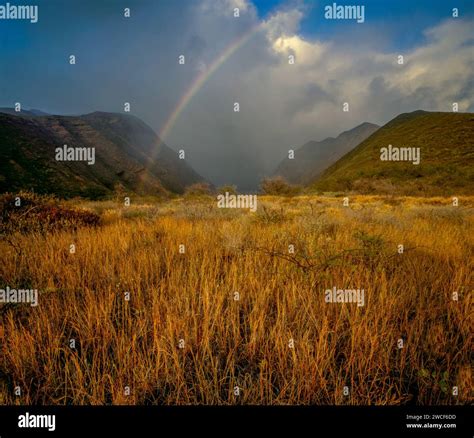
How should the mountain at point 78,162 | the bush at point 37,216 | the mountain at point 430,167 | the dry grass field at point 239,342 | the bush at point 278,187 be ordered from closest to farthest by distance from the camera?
1. the dry grass field at point 239,342
2. the bush at point 37,216
3. the mountain at point 430,167
4. the bush at point 278,187
5. the mountain at point 78,162

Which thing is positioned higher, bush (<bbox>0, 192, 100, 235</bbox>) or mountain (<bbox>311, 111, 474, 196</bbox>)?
mountain (<bbox>311, 111, 474, 196</bbox>)

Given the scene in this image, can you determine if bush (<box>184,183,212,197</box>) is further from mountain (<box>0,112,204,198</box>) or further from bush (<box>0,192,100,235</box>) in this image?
bush (<box>0,192,100,235</box>)

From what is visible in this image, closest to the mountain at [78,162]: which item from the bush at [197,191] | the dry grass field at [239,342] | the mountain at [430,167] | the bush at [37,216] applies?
the bush at [37,216]

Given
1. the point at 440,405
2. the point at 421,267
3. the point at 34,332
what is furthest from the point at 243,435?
the point at 421,267

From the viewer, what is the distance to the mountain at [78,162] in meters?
44.4

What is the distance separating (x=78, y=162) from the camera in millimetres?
66938

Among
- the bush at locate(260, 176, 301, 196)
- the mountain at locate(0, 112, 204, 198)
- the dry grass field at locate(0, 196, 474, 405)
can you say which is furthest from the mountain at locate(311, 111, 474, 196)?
the mountain at locate(0, 112, 204, 198)

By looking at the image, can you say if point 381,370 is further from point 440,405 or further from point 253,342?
point 253,342

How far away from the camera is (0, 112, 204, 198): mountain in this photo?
4438cm

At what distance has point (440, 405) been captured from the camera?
146 centimetres

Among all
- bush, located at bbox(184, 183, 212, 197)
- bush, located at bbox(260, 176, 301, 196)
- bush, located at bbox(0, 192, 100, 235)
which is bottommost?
bush, located at bbox(0, 192, 100, 235)

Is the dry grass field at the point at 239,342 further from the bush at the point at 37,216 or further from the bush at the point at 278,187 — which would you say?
the bush at the point at 278,187

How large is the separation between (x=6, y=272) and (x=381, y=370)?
4.27 meters

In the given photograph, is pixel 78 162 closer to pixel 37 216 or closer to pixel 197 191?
pixel 197 191
